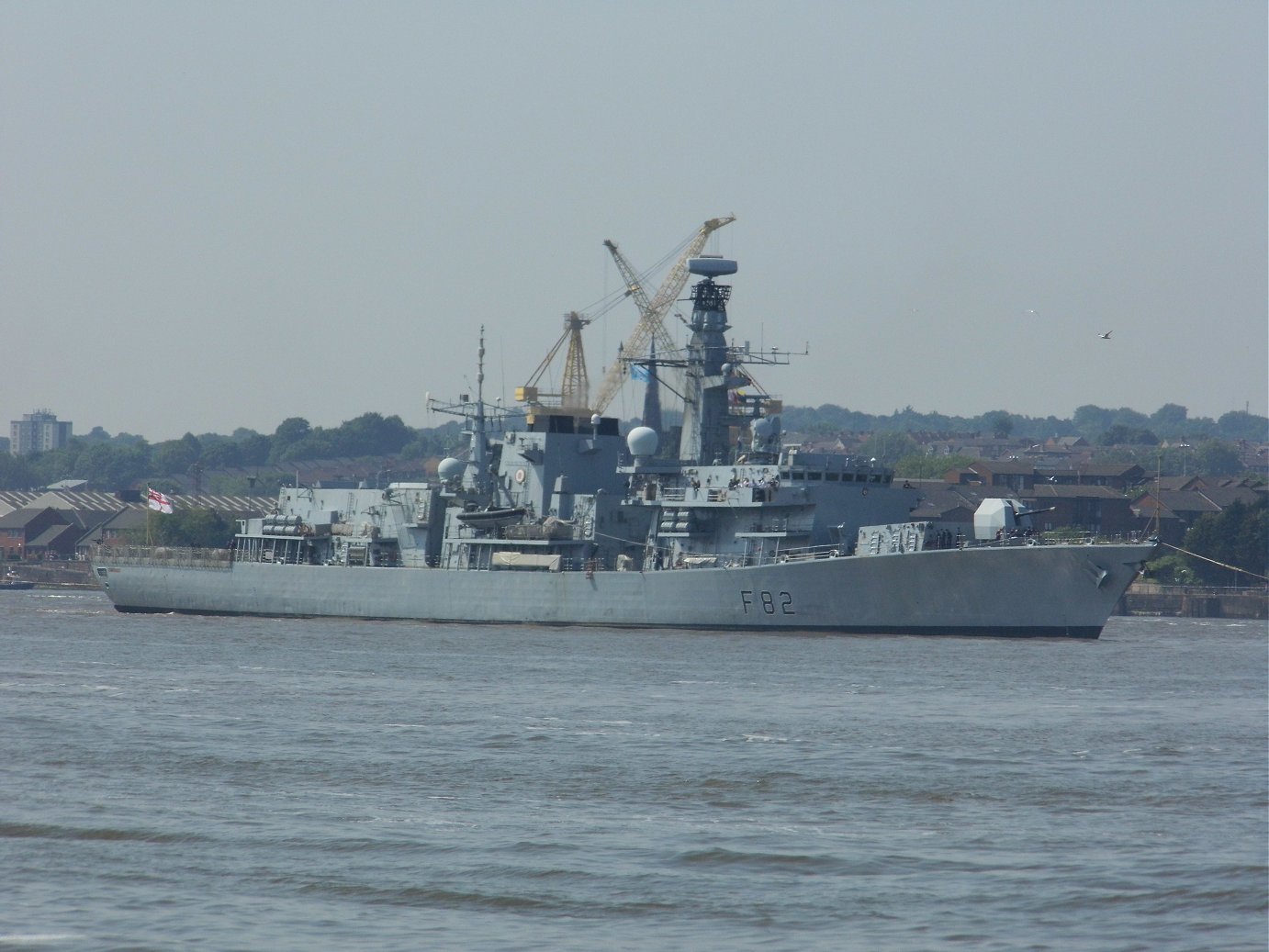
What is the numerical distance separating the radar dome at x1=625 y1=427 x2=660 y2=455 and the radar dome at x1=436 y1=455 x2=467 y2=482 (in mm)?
8034

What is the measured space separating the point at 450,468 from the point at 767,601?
1533 cm

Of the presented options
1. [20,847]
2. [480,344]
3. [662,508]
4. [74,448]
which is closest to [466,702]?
[20,847]

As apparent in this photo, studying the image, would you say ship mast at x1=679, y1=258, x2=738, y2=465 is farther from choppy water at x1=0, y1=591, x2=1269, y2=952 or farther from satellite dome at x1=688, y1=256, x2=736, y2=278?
choppy water at x1=0, y1=591, x2=1269, y2=952

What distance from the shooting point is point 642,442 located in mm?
50500

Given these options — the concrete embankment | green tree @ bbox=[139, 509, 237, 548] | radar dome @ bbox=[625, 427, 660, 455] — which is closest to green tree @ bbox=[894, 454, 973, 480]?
the concrete embankment

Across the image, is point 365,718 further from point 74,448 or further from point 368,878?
point 74,448

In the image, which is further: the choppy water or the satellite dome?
the satellite dome

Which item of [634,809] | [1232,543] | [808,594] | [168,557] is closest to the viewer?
[634,809]

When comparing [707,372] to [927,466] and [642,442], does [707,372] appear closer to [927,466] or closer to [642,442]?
[642,442]

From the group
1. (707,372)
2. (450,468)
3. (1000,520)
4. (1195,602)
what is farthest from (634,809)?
(1195,602)

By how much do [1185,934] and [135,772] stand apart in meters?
13.1

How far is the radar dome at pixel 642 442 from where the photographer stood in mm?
50500

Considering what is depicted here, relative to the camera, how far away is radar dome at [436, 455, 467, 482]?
56500 millimetres

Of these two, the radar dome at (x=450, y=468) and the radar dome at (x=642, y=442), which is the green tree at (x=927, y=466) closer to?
the radar dome at (x=450, y=468)
